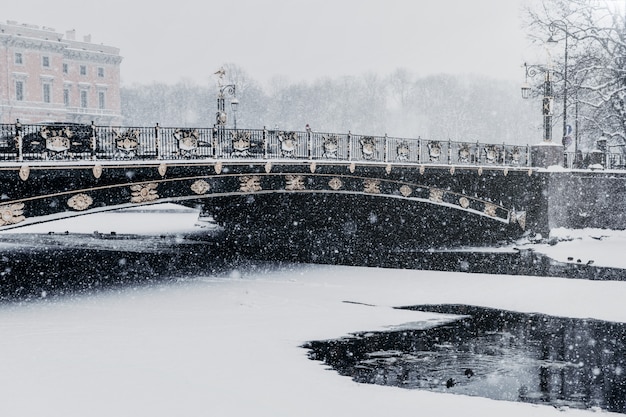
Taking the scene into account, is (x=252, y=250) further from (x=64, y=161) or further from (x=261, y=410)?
(x=261, y=410)

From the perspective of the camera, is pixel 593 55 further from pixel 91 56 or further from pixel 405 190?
pixel 91 56

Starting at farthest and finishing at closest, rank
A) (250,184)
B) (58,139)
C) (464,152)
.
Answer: (464,152), (250,184), (58,139)

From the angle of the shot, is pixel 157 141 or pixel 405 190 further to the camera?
pixel 405 190

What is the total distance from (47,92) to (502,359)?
65280 millimetres

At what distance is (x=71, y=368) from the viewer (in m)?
11.7

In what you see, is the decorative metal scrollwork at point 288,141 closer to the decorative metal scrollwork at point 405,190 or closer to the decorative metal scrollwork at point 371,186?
the decorative metal scrollwork at point 371,186

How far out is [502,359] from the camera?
12578 millimetres

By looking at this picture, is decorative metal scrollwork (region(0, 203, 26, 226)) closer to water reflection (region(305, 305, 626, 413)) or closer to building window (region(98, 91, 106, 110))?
water reflection (region(305, 305, 626, 413))

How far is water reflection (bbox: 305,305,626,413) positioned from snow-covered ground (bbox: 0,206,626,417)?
530 mm

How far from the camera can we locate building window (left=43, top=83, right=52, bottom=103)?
230ft

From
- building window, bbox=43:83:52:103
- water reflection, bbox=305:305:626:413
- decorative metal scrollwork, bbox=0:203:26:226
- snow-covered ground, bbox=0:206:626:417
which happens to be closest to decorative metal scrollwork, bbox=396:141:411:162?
snow-covered ground, bbox=0:206:626:417

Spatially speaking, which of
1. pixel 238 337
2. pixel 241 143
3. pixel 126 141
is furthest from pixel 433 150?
pixel 238 337

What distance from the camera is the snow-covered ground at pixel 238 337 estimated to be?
9984 millimetres

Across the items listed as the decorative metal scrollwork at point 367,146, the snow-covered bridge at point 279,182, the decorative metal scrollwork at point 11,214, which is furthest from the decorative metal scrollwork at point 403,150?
the decorative metal scrollwork at point 11,214
